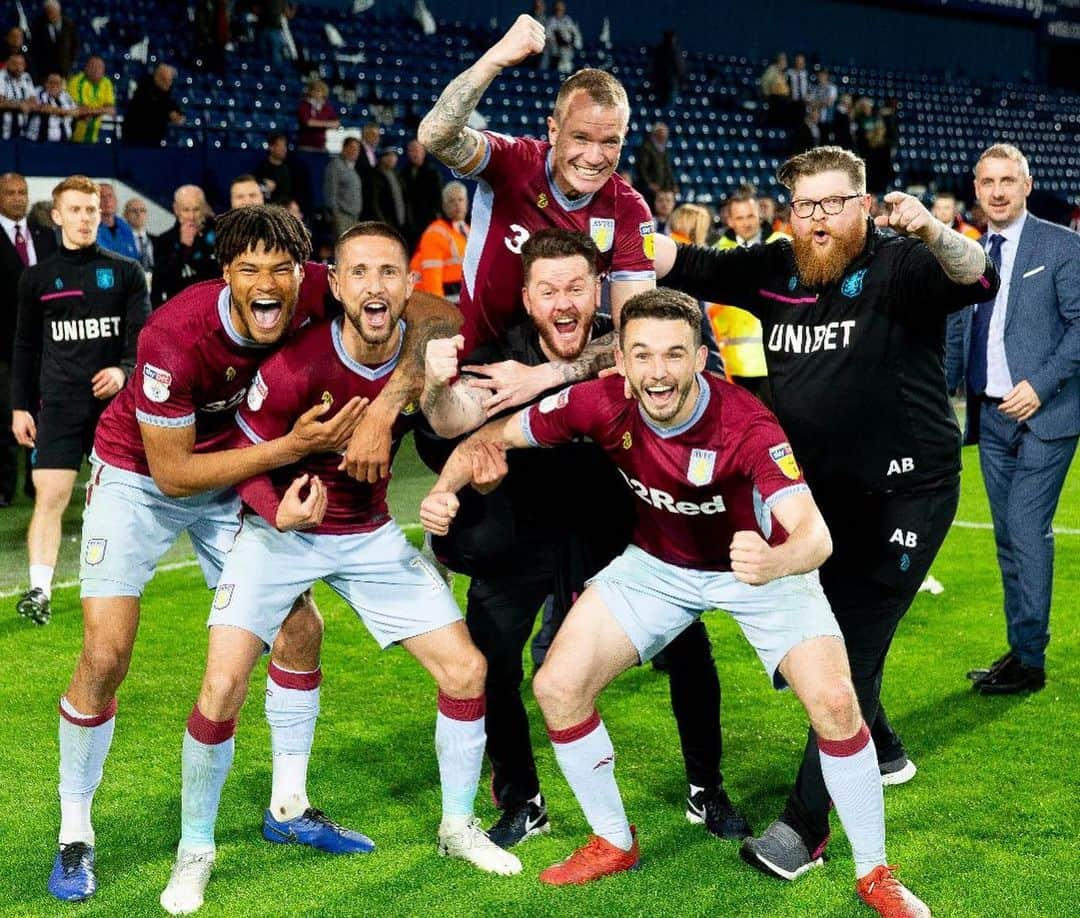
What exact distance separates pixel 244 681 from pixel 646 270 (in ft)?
6.24

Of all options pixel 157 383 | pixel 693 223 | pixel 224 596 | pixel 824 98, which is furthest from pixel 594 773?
pixel 824 98

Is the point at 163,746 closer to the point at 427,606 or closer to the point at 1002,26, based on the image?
the point at 427,606

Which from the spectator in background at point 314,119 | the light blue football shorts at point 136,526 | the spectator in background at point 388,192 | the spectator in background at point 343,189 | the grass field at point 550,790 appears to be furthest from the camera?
the spectator in background at point 314,119

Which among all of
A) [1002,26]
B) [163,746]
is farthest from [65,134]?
[1002,26]

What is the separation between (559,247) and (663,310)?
519 millimetres

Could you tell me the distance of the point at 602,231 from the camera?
4.93 metres

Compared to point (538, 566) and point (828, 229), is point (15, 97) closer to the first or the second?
point (538, 566)

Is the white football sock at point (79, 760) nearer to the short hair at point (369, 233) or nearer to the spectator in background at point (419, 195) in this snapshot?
the short hair at point (369, 233)

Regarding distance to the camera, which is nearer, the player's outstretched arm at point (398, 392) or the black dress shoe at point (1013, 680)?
the player's outstretched arm at point (398, 392)

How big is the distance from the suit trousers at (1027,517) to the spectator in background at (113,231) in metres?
7.59

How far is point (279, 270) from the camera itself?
4.24 meters

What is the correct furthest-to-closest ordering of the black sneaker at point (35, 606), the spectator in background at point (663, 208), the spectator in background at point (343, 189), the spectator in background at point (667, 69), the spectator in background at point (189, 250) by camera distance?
the spectator in background at point (667, 69) → the spectator in background at point (663, 208) → the spectator in background at point (343, 189) → the spectator in background at point (189, 250) → the black sneaker at point (35, 606)

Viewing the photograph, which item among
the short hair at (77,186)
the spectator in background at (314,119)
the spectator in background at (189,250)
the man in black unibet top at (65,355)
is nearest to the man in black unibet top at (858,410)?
the short hair at (77,186)

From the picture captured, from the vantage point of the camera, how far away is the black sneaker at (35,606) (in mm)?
7066
